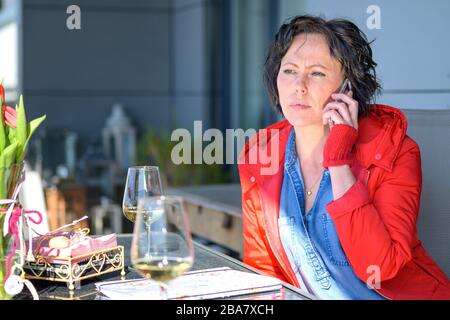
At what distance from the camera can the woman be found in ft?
6.14

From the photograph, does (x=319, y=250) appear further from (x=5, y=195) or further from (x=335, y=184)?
(x=5, y=195)

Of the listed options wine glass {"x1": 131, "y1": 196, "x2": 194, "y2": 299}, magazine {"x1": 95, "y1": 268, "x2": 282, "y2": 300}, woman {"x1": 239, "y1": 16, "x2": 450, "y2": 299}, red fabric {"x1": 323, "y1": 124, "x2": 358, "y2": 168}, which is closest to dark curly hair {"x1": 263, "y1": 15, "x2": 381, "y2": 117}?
woman {"x1": 239, "y1": 16, "x2": 450, "y2": 299}

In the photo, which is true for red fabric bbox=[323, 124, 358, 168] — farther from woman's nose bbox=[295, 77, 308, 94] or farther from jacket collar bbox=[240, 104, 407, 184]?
woman's nose bbox=[295, 77, 308, 94]

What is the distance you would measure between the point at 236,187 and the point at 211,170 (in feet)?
5.22

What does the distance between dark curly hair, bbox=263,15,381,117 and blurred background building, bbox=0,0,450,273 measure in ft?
9.84

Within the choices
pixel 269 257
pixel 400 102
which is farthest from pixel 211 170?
pixel 269 257

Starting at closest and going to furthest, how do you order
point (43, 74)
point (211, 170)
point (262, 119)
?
point (262, 119) → point (211, 170) → point (43, 74)

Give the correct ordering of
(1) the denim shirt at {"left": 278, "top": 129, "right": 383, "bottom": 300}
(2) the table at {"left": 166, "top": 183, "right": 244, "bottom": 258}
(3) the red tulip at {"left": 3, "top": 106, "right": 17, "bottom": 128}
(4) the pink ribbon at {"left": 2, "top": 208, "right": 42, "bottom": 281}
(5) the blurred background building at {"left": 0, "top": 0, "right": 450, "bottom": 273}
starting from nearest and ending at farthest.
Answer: (4) the pink ribbon at {"left": 2, "top": 208, "right": 42, "bottom": 281}
(3) the red tulip at {"left": 3, "top": 106, "right": 17, "bottom": 128}
(1) the denim shirt at {"left": 278, "top": 129, "right": 383, "bottom": 300}
(2) the table at {"left": 166, "top": 183, "right": 244, "bottom": 258}
(5) the blurred background building at {"left": 0, "top": 0, "right": 450, "bottom": 273}

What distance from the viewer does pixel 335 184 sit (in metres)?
1.92

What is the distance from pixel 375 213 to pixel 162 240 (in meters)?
0.76

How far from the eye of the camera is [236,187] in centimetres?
473

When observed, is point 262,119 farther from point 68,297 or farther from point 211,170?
point 68,297

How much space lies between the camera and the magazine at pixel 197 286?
1.51 m

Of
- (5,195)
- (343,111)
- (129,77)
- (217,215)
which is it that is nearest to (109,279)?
(5,195)
